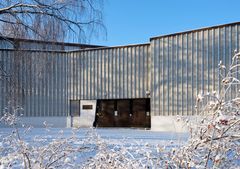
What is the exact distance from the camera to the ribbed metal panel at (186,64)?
1927 cm

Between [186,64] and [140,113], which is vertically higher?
[186,64]

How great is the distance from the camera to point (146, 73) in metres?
22.3

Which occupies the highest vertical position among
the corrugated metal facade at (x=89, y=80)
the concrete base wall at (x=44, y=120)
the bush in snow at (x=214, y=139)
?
the corrugated metal facade at (x=89, y=80)

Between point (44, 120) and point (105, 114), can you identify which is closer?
point (105, 114)

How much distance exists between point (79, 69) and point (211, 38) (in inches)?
346

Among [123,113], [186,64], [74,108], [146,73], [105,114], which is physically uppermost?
[186,64]

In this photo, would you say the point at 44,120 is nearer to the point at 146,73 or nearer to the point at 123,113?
the point at 123,113

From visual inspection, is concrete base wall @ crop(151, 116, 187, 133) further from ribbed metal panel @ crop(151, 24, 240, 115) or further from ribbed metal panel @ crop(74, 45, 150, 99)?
ribbed metal panel @ crop(74, 45, 150, 99)

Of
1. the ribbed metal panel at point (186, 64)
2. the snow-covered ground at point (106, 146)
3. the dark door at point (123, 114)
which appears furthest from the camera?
the dark door at point (123, 114)

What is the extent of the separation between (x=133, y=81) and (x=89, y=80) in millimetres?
3052

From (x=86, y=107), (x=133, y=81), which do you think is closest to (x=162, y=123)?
(x=133, y=81)

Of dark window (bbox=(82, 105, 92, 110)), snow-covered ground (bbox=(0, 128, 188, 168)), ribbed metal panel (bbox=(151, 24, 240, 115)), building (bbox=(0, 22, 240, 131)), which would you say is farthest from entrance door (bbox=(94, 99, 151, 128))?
snow-covered ground (bbox=(0, 128, 188, 168))

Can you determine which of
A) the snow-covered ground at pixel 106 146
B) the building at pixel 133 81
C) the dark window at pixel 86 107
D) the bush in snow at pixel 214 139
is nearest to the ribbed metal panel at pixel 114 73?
the building at pixel 133 81

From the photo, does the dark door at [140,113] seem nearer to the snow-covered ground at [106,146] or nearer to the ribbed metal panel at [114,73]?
the ribbed metal panel at [114,73]
